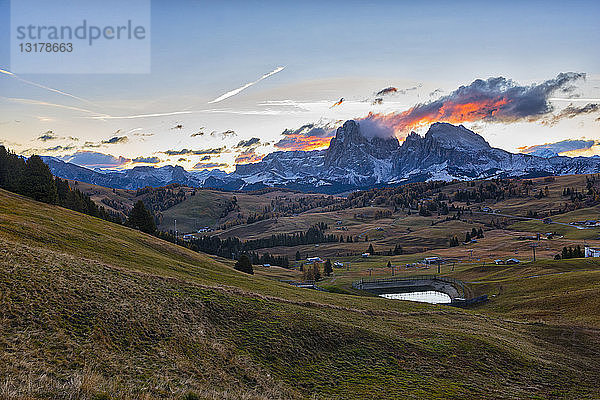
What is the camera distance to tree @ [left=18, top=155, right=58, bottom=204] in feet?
241

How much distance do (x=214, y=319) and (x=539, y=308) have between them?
55861 millimetres

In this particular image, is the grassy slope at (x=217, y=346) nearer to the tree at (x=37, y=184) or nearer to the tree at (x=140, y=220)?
the tree at (x=37, y=184)

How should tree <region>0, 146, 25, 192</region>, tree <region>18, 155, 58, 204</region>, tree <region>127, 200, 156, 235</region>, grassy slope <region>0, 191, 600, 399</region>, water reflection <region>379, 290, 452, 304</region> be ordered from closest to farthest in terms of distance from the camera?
grassy slope <region>0, 191, 600, 399</region> → tree <region>18, 155, 58, 204</region> → tree <region>0, 146, 25, 192</region> → tree <region>127, 200, 156, 235</region> → water reflection <region>379, 290, 452, 304</region>

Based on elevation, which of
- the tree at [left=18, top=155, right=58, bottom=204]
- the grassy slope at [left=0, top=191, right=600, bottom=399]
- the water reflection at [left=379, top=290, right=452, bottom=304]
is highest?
the tree at [left=18, top=155, right=58, bottom=204]

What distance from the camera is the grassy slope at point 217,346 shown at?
1773 cm

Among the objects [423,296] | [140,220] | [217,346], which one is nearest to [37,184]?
[140,220]

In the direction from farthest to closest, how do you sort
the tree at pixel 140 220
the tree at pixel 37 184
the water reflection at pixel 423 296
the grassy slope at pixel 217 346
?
the water reflection at pixel 423 296
the tree at pixel 140 220
the tree at pixel 37 184
the grassy slope at pixel 217 346

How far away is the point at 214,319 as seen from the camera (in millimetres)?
27656

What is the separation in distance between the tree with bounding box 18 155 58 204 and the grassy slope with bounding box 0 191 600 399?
1522 inches

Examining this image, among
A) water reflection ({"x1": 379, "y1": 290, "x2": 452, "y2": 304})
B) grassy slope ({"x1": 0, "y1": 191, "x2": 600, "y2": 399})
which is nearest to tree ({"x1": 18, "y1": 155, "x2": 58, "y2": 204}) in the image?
grassy slope ({"x1": 0, "y1": 191, "x2": 600, "y2": 399})

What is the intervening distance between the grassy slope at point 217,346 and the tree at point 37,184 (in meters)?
38.7

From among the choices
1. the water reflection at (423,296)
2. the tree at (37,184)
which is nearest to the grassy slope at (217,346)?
the tree at (37,184)

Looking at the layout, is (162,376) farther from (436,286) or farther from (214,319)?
(436,286)

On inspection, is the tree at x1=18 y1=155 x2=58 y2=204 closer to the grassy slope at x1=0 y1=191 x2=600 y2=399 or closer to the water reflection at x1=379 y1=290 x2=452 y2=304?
the grassy slope at x1=0 y1=191 x2=600 y2=399
